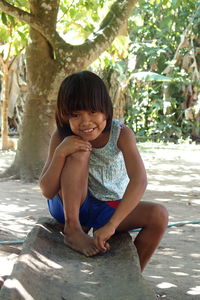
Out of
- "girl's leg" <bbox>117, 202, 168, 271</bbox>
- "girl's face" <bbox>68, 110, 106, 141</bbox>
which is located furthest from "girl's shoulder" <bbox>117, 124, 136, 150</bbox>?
"girl's leg" <bbox>117, 202, 168, 271</bbox>

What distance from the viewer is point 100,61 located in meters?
10.1

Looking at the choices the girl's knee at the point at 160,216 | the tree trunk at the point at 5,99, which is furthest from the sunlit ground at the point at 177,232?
the tree trunk at the point at 5,99

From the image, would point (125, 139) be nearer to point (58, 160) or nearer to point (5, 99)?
point (58, 160)

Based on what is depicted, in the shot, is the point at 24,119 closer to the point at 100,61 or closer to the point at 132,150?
the point at 100,61

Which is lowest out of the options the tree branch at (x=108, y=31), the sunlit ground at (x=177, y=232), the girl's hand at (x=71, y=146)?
the sunlit ground at (x=177, y=232)

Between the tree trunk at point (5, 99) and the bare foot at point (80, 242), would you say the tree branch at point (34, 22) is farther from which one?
the bare foot at point (80, 242)

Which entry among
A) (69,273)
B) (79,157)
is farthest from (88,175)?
(69,273)

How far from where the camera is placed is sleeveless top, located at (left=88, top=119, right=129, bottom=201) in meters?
3.07

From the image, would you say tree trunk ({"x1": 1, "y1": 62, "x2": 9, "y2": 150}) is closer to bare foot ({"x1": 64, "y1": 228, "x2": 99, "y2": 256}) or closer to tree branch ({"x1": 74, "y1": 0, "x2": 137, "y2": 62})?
tree branch ({"x1": 74, "y1": 0, "x2": 137, "y2": 62})

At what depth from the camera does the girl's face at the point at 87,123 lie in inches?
112

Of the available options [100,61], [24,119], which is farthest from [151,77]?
[24,119]

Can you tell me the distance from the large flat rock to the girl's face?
0.56 meters

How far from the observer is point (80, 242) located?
285cm

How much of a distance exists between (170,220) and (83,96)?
2.84m
